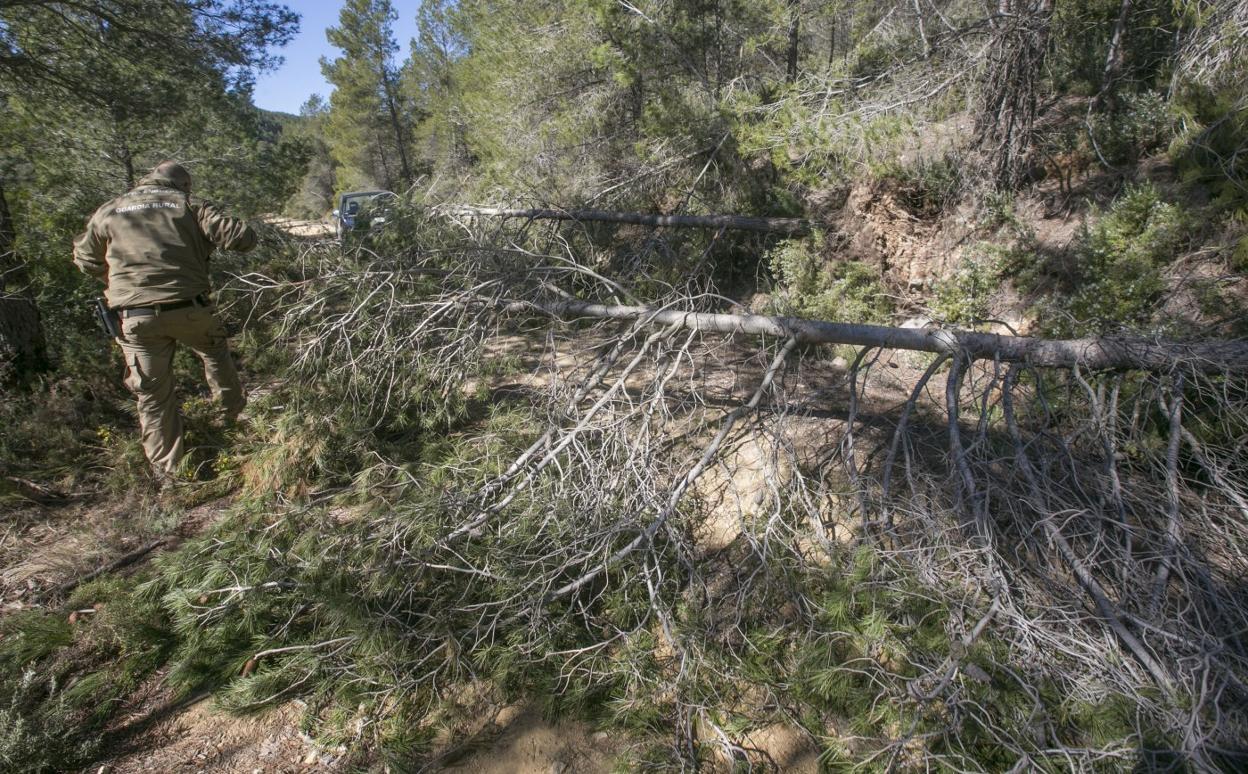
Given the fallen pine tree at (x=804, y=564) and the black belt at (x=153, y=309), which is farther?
the black belt at (x=153, y=309)

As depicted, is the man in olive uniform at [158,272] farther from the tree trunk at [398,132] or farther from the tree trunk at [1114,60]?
the tree trunk at [398,132]

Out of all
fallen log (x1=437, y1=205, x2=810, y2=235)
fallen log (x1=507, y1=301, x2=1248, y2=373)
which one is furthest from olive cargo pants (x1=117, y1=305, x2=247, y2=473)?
fallen log (x1=437, y1=205, x2=810, y2=235)

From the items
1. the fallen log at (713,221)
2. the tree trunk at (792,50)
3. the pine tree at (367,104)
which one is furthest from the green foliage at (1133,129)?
the pine tree at (367,104)

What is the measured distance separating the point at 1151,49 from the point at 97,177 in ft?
36.4

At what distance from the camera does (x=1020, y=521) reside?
2.75 m

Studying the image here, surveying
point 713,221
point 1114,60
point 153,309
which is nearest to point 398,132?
point 713,221

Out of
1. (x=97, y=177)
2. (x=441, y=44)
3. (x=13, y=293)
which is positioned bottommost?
(x=13, y=293)

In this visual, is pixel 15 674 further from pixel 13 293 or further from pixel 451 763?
pixel 13 293

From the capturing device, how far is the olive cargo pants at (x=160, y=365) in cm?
417

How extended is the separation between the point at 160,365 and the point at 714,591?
4.16 meters

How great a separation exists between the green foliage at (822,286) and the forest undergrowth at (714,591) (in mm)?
2659

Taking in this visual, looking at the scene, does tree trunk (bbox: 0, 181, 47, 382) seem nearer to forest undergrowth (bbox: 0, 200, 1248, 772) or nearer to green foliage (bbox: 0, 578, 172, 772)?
forest undergrowth (bbox: 0, 200, 1248, 772)

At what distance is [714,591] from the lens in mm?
3316

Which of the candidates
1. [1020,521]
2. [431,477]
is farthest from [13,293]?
[1020,521]
